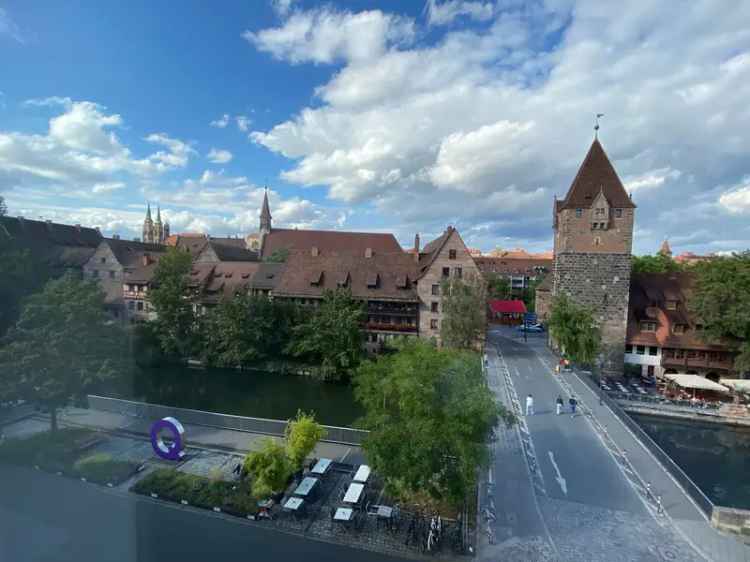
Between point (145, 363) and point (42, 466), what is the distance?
1717 cm

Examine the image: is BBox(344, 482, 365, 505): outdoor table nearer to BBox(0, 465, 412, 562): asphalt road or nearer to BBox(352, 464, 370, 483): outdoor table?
BBox(352, 464, 370, 483): outdoor table

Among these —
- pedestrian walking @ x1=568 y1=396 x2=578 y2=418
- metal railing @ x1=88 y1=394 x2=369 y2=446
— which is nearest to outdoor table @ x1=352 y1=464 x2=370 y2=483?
metal railing @ x1=88 y1=394 x2=369 y2=446

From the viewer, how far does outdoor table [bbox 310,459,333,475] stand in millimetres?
12211

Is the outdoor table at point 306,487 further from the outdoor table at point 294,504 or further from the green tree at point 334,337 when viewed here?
the green tree at point 334,337

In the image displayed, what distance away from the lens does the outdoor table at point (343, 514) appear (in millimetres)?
9953

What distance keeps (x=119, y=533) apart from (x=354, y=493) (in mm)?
5478

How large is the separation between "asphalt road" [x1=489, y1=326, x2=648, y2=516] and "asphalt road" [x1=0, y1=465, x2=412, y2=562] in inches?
234

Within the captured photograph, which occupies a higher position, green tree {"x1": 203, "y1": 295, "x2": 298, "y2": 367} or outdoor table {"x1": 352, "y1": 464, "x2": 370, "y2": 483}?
green tree {"x1": 203, "y1": 295, "x2": 298, "y2": 367}

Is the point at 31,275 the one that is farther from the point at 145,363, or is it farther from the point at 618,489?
the point at 618,489

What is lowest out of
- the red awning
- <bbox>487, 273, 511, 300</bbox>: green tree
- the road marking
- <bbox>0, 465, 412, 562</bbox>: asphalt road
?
<bbox>0, 465, 412, 562</bbox>: asphalt road

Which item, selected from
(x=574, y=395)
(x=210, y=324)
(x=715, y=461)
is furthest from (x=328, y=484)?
(x=210, y=324)

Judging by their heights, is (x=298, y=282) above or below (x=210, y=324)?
above

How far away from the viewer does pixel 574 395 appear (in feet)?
63.8

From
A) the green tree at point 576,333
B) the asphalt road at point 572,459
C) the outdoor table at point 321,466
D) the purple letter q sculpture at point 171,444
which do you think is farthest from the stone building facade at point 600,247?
the purple letter q sculpture at point 171,444
